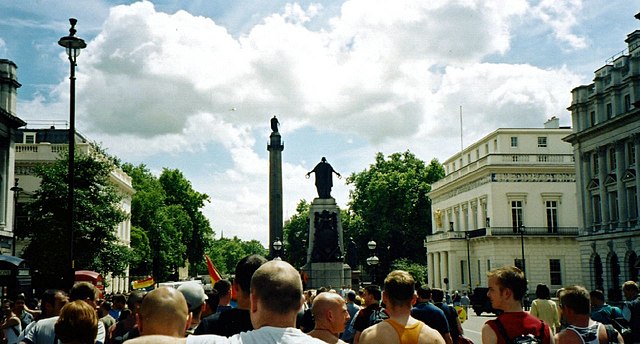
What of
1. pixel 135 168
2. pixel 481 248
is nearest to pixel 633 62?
pixel 481 248

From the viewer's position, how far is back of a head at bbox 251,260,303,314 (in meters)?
3.64

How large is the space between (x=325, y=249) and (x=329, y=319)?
97.3ft

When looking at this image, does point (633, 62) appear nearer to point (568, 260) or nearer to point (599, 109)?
point (599, 109)

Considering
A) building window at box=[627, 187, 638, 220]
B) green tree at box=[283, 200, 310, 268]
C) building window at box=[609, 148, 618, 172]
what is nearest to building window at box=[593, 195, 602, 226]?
building window at box=[609, 148, 618, 172]

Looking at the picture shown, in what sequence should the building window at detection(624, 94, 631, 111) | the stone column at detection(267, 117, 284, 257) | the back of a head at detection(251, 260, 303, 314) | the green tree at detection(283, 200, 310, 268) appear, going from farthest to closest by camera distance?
the green tree at detection(283, 200, 310, 268) < the stone column at detection(267, 117, 284, 257) < the building window at detection(624, 94, 631, 111) < the back of a head at detection(251, 260, 303, 314)

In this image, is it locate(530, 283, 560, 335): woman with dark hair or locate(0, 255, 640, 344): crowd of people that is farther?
locate(530, 283, 560, 335): woman with dark hair

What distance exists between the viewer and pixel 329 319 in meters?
5.55

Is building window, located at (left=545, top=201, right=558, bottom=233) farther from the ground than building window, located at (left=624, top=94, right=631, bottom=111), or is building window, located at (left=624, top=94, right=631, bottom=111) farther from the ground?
building window, located at (left=624, top=94, right=631, bottom=111)

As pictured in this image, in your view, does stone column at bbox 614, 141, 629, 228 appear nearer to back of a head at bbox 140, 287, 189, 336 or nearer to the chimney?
the chimney

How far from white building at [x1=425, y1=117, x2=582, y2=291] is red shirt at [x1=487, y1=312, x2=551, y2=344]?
62763mm

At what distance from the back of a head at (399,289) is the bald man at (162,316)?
2.24 meters

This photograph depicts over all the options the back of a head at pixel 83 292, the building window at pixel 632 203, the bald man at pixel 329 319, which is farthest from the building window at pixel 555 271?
the bald man at pixel 329 319

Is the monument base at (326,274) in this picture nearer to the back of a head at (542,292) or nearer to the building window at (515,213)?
the back of a head at (542,292)

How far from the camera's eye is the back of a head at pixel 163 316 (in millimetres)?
4012
